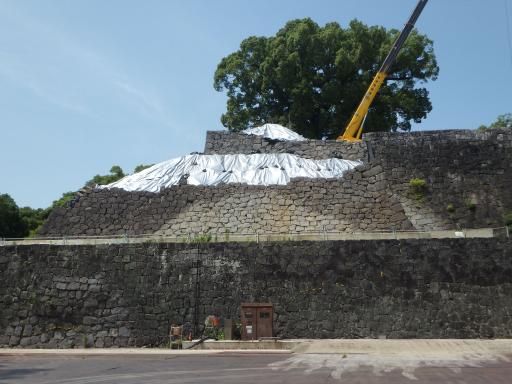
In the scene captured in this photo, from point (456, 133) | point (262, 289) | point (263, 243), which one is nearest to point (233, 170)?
point (263, 243)

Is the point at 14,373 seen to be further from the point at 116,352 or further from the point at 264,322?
the point at 264,322

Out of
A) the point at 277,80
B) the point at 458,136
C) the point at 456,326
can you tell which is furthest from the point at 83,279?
the point at 277,80

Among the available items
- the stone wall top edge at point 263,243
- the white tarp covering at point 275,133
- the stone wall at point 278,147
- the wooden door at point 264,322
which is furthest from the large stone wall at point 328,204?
the wooden door at point 264,322

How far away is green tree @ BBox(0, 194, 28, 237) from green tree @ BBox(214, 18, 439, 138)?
17.6m

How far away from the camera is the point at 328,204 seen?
22266 mm

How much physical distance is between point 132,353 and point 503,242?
10419mm

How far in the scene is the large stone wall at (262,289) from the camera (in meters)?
15.8

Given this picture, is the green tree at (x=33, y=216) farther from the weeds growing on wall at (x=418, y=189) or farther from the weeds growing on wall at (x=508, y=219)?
the weeds growing on wall at (x=508, y=219)

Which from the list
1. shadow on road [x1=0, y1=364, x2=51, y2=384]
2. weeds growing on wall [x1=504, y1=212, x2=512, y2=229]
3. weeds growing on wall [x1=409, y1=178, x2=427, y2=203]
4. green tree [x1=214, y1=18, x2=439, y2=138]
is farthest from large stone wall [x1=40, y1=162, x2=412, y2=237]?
green tree [x1=214, y1=18, x2=439, y2=138]

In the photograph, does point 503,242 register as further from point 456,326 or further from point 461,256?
point 456,326

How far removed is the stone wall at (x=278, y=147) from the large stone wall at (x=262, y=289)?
1047cm

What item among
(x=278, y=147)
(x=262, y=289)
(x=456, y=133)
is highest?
(x=278, y=147)

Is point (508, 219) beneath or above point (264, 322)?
above

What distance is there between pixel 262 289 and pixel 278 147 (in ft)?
39.3
